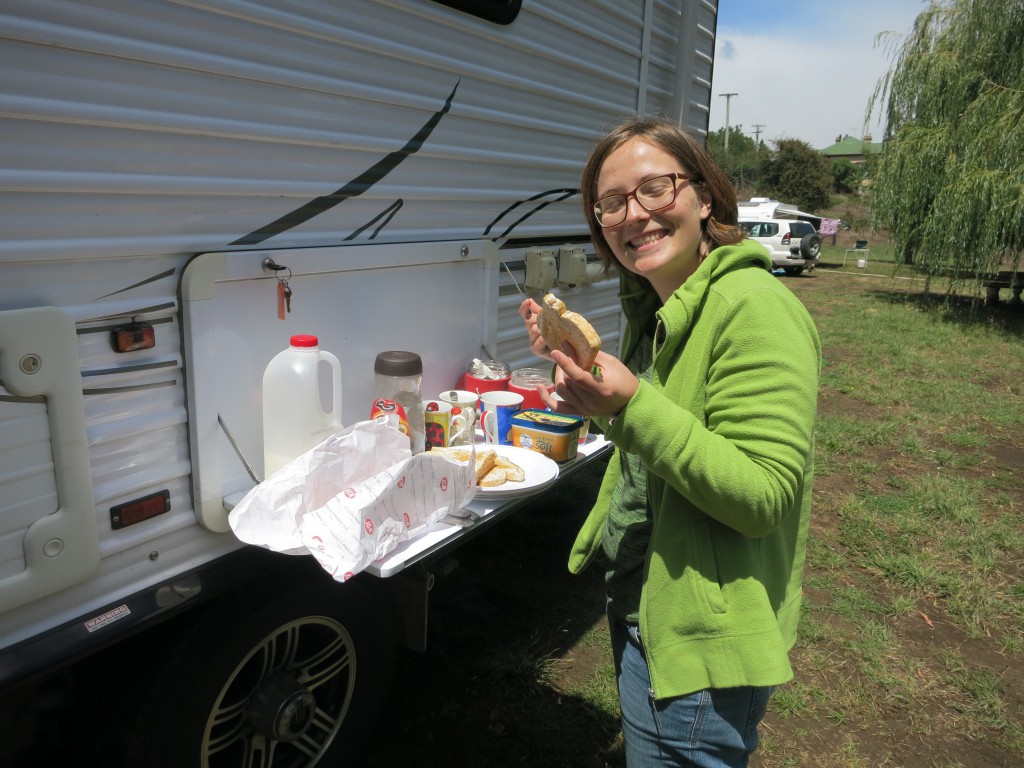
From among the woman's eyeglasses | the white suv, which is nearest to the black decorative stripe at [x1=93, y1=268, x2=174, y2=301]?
the woman's eyeglasses

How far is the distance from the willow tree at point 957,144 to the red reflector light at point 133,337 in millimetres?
11337

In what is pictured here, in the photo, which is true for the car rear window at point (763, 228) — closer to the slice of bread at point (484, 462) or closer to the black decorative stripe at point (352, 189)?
the black decorative stripe at point (352, 189)

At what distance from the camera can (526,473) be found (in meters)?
2.38

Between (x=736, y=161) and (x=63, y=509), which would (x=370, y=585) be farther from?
(x=736, y=161)

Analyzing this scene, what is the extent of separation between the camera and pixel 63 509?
61.8 inches

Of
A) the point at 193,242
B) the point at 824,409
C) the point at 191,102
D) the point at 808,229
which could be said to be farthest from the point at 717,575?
the point at 808,229

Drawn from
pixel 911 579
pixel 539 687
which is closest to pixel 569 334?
pixel 539 687

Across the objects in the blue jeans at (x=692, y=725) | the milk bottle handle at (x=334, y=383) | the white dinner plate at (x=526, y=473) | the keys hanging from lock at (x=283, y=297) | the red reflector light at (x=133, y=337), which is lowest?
the blue jeans at (x=692, y=725)

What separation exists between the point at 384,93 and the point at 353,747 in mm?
2050

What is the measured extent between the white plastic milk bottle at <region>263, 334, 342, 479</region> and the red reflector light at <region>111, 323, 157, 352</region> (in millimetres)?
338

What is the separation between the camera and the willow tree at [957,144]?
10289mm

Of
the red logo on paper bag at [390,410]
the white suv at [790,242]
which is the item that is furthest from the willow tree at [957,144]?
the red logo on paper bag at [390,410]

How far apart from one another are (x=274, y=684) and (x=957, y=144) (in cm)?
1241

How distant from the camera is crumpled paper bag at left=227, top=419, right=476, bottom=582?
1.66 m
